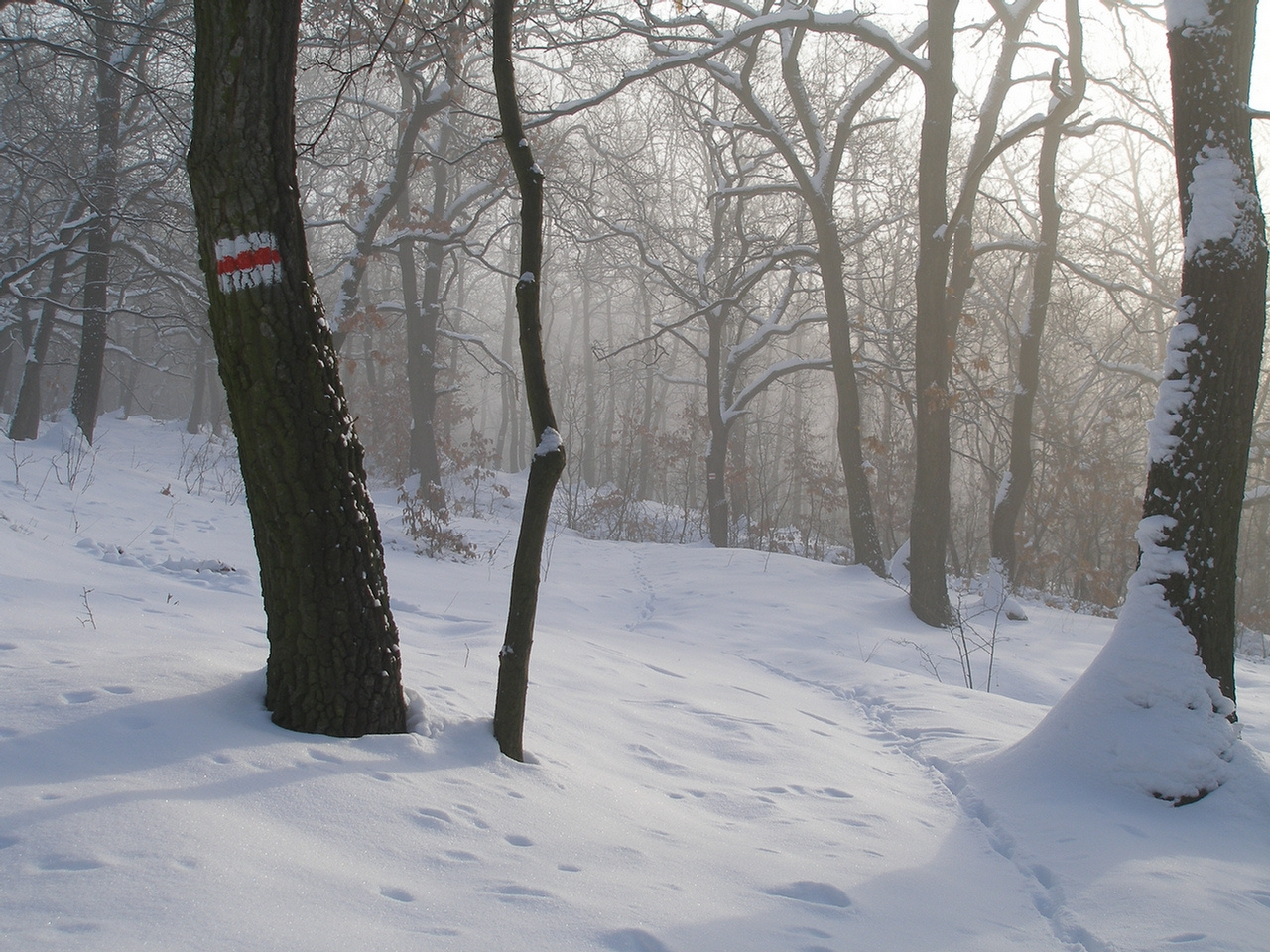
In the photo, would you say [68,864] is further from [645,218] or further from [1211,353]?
[645,218]

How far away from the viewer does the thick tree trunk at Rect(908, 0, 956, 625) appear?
8.49m

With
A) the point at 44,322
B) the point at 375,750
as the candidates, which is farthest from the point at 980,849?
the point at 44,322

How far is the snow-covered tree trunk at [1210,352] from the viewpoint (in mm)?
3955

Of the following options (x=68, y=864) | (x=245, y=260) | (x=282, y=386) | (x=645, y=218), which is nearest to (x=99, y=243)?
(x=645, y=218)

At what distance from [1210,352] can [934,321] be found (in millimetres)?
4683

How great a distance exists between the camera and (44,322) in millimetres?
14695

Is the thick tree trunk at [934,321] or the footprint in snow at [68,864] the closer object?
the footprint in snow at [68,864]

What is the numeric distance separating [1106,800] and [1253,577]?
93.6 feet

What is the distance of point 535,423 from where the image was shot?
3.17m

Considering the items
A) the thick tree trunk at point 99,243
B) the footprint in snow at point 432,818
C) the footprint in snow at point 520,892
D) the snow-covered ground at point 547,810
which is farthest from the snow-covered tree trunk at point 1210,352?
the thick tree trunk at point 99,243

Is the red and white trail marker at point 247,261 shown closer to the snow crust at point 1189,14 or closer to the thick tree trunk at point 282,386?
the thick tree trunk at point 282,386

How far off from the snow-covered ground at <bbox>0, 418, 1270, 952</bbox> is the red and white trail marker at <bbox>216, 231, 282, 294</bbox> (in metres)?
1.45

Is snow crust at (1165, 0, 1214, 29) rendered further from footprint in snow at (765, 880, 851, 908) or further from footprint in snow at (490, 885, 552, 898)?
footprint in snow at (490, 885, 552, 898)

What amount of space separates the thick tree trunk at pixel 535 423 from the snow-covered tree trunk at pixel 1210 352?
3.16m
